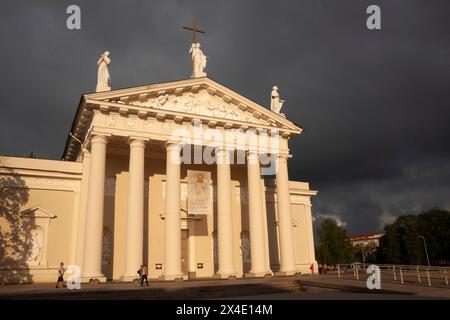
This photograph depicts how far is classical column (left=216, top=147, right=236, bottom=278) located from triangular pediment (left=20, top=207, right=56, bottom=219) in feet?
29.4

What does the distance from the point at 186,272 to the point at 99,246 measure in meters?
7.20

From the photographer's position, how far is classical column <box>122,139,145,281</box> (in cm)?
1828

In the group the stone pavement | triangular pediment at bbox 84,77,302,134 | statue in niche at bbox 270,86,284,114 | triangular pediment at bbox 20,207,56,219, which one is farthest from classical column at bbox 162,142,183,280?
statue in niche at bbox 270,86,284,114

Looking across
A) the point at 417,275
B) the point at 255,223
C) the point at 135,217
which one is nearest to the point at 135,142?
the point at 135,217

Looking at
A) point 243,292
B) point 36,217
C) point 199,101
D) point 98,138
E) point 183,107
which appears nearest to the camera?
point 243,292

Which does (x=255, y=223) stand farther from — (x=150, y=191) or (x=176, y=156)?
(x=150, y=191)

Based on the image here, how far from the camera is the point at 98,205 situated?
18.3m

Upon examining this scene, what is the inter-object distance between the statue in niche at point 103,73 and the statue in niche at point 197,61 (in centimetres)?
515

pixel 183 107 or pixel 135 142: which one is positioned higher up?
pixel 183 107

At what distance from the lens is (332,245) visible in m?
67.0

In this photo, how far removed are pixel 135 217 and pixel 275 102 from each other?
12.3 meters

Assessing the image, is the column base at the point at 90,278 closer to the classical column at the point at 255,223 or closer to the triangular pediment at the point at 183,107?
the triangular pediment at the point at 183,107

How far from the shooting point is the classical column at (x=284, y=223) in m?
22.6
